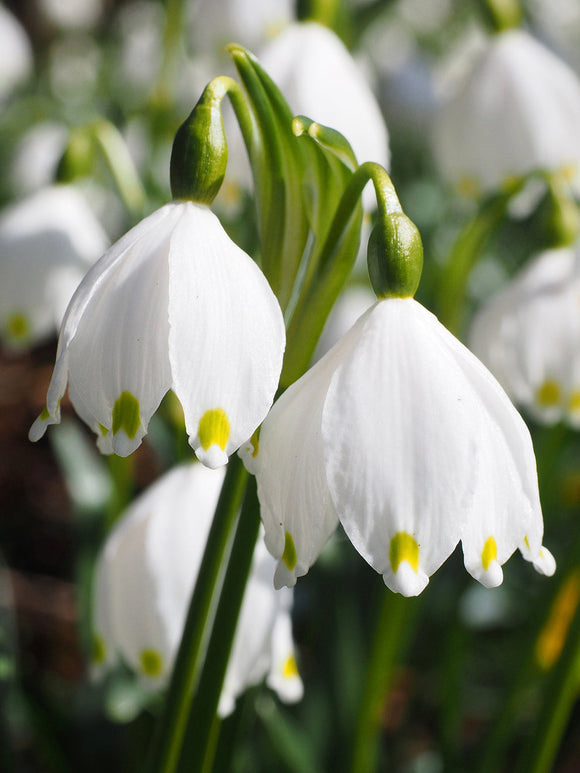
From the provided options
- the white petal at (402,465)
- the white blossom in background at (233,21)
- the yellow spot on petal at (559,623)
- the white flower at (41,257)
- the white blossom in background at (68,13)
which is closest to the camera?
the white petal at (402,465)

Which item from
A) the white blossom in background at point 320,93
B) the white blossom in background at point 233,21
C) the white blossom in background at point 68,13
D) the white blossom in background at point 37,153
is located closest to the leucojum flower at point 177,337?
the white blossom in background at point 320,93

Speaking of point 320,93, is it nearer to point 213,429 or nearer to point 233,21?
point 213,429

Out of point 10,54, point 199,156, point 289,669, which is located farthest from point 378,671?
point 10,54

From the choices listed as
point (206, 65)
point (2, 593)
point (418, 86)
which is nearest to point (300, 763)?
point (2, 593)

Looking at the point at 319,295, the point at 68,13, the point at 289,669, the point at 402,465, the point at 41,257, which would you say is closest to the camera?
the point at 402,465

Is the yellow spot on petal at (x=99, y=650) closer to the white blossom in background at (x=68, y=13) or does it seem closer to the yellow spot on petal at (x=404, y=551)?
the yellow spot on petal at (x=404, y=551)

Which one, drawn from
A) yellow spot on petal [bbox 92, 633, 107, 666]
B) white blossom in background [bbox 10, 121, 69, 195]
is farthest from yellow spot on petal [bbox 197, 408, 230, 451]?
white blossom in background [bbox 10, 121, 69, 195]
